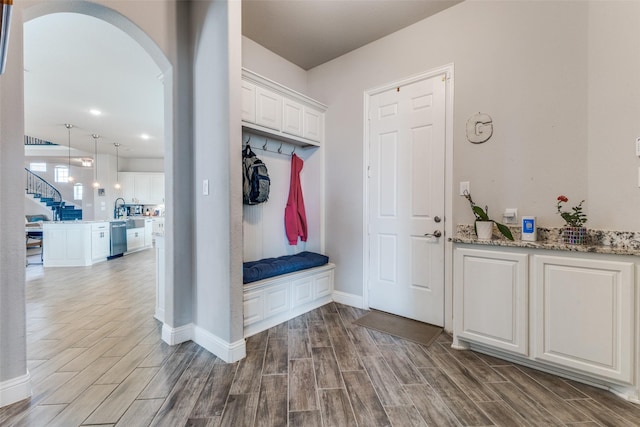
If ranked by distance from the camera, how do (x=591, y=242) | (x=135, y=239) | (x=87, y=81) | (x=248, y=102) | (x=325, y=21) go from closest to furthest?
(x=591, y=242) → (x=248, y=102) → (x=325, y=21) → (x=87, y=81) → (x=135, y=239)

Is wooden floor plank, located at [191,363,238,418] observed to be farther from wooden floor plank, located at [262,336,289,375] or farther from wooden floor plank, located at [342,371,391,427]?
wooden floor plank, located at [342,371,391,427]

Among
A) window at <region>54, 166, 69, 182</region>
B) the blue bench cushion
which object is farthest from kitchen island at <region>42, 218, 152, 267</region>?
window at <region>54, 166, 69, 182</region>

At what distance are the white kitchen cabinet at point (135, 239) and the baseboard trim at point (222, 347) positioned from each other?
6.12m

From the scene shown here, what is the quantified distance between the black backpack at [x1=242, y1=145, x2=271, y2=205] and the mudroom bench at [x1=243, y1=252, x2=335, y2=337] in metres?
0.67

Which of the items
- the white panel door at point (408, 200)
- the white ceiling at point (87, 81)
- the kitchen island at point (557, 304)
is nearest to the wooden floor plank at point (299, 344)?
the white panel door at point (408, 200)

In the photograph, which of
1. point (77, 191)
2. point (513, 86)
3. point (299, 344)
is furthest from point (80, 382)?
point (77, 191)

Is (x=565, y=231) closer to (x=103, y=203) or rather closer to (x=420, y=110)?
(x=420, y=110)

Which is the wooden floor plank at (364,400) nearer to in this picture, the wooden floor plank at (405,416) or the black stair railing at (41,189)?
the wooden floor plank at (405,416)

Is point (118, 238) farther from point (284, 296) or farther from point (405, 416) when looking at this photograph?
point (405, 416)

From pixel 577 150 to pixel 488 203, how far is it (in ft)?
2.17

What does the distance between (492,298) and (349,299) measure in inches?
60.7

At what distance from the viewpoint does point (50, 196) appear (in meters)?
9.20

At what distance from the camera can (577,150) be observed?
76.6 inches

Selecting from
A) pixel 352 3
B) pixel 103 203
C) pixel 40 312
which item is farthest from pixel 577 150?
pixel 103 203
